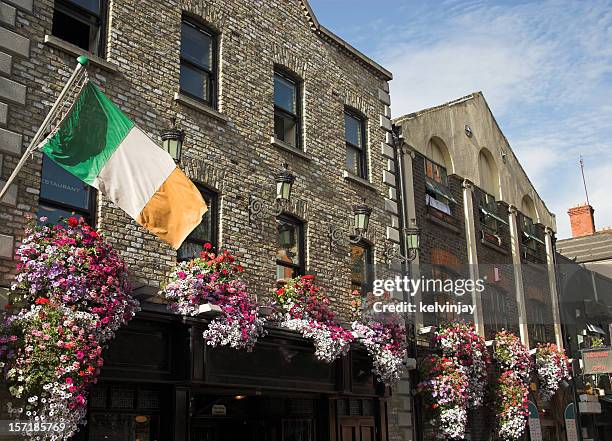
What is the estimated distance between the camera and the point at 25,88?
981 cm

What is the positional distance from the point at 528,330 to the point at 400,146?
27.4ft

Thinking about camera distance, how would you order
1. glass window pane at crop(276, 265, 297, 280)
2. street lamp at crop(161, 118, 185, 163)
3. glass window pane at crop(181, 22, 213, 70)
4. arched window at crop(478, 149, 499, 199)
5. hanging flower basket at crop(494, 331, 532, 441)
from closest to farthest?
street lamp at crop(161, 118, 185, 163)
glass window pane at crop(181, 22, 213, 70)
glass window pane at crop(276, 265, 297, 280)
hanging flower basket at crop(494, 331, 532, 441)
arched window at crop(478, 149, 499, 199)

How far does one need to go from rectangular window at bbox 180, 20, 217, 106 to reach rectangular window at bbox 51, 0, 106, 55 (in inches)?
67.6

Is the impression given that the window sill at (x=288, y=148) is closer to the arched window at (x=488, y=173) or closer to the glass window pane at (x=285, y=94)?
the glass window pane at (x=285, y=94)

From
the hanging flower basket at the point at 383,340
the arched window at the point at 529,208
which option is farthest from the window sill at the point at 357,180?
the arched window at the point at 529,208

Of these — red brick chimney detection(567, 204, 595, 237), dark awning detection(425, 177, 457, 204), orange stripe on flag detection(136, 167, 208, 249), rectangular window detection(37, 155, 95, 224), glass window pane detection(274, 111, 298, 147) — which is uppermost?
red brick chimney detection(567, 204, 595, 237)

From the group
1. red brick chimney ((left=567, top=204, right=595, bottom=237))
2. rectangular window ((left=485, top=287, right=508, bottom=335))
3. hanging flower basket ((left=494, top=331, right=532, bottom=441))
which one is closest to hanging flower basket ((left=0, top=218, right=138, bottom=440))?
hanging flower basket ((left=494, top=331, right=532, bottom=441))

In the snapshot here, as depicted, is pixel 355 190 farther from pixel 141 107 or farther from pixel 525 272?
pixel 525 272

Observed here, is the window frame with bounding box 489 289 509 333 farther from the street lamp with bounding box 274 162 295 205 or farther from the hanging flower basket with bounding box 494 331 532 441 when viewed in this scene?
the street lamp with bounding box 274 162 295 205

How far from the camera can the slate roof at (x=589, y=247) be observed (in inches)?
1293

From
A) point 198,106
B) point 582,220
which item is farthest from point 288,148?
point 582,220

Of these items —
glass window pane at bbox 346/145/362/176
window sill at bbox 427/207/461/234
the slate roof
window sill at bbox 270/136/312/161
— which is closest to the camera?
window sill at bbox 270/136/312/161

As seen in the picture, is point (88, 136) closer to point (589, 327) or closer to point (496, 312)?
point (496, 312)

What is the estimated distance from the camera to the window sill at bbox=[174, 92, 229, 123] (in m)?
12.0
